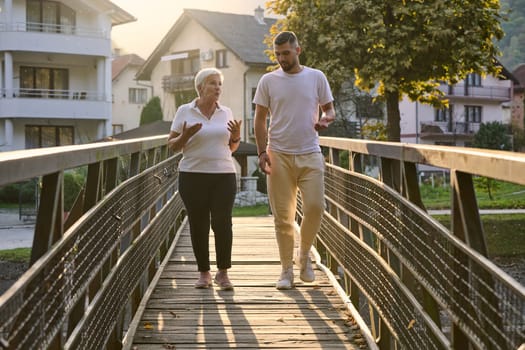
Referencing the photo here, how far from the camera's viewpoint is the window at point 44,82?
4191 cm

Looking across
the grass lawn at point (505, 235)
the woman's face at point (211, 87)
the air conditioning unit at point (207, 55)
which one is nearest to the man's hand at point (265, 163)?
the woman's face at point (211, 87)

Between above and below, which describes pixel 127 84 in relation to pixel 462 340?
above

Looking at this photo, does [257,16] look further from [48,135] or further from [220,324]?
[220,324]

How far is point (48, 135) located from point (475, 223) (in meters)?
41.7

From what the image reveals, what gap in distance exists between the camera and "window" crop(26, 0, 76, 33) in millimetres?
41375

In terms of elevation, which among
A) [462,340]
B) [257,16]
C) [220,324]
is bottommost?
[220,324]

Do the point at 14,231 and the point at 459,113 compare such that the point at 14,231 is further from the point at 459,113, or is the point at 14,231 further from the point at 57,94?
the point at 459,113

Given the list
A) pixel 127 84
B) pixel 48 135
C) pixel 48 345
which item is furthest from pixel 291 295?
pixel 127 84

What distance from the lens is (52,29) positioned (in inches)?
1647

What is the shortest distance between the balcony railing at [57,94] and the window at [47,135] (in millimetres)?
1531

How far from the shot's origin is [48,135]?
4334 centimetres

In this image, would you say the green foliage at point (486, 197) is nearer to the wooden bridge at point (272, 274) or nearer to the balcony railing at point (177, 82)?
the balcony railing at point (177, 82)

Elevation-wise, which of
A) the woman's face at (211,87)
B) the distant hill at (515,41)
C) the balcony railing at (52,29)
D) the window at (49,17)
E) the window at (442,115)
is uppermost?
the distant hill at (515,41)

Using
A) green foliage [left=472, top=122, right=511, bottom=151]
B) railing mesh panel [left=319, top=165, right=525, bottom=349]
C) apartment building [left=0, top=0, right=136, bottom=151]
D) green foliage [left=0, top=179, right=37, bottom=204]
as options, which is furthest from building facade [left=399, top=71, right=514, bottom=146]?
railing mesh panel [left=319, top=165, right=525, bottom=349]
